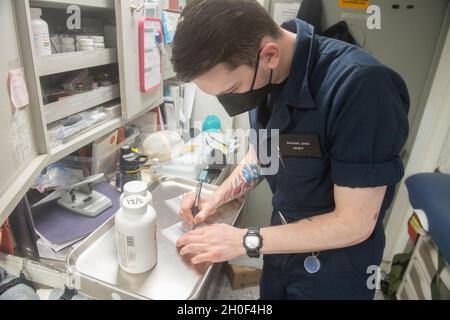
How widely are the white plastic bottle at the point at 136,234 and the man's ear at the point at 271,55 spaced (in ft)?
1.53

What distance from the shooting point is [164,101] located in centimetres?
179

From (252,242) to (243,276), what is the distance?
129cm

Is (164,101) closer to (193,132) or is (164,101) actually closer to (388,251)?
(193,132)

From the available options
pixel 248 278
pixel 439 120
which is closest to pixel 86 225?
pixel 248 278

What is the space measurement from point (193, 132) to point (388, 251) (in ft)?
5.19

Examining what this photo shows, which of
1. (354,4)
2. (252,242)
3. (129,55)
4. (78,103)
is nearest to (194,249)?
(252,242)

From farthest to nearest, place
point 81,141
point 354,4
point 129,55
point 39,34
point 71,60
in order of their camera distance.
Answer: point 354,4
point 129,55
point 81,141
point 71,60
point 39,34

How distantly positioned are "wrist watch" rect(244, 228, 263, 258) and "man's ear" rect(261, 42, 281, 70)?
1.48ft

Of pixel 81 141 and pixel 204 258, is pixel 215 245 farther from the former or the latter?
pixel 81 141

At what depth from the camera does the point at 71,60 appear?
2.94ft

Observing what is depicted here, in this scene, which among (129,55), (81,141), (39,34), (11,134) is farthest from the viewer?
(129,55)

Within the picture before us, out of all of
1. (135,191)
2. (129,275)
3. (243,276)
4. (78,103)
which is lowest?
(243,276)

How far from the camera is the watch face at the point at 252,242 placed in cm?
82

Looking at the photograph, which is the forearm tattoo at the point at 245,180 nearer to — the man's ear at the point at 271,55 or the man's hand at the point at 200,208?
the man's hand at the point at 200,208
